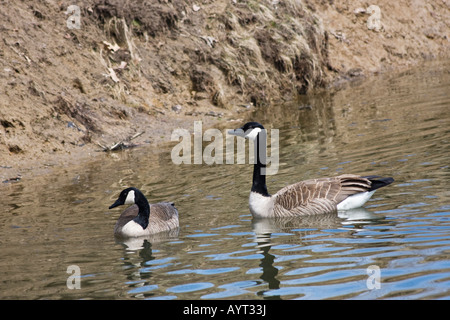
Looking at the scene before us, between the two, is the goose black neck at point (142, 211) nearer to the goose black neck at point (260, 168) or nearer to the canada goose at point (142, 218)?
the canada goose at point (142, 218)

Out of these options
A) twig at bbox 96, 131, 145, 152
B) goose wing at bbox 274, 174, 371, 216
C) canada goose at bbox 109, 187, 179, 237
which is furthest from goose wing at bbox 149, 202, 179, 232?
twig at bbox 96, 131, 145, 152

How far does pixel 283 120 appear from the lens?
70.0ft

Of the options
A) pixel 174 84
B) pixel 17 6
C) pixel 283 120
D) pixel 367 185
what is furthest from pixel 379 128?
pixel 17 6

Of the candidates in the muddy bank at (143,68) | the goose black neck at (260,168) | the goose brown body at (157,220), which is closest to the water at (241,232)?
the goose brown body at (157,220)

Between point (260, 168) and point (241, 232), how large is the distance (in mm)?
1779

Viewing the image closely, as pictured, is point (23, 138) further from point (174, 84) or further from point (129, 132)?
point (174, 84)

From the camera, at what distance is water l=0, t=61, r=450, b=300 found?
742 cm

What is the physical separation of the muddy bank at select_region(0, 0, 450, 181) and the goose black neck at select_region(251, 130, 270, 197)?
6.76 meters

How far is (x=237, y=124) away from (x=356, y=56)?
1366cm

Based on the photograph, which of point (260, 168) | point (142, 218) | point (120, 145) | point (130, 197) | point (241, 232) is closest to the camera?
point (241, 232)

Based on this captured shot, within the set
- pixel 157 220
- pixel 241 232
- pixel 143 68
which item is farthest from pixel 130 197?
pixel 143 68

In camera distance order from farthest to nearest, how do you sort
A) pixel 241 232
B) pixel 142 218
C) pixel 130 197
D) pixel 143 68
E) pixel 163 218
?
pixel 143 68, pixel 130 197, pixel 163 218, pixel 142 218, pixel 241 232

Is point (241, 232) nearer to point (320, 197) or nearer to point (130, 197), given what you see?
point (320, 197)

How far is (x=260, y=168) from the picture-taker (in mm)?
11508
